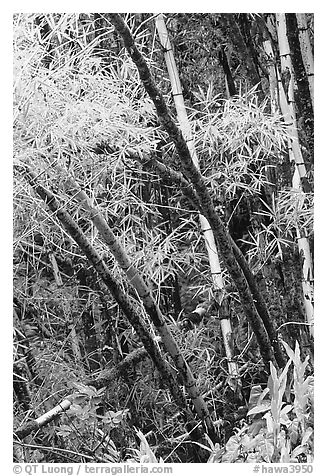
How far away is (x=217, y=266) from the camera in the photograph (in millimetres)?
2184

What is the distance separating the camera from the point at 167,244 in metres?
2.15

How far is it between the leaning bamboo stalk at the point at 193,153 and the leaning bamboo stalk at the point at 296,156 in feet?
0.78

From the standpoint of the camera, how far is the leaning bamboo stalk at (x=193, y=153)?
2141 mm

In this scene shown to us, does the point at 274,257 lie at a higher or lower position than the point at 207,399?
higher

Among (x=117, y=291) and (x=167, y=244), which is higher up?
(x=167, y=244)

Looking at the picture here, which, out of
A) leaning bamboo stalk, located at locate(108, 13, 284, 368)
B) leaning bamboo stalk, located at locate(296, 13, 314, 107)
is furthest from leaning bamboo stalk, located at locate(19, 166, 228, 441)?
leaning bamboo stalk, located at locate(296, 13, 314, 107)

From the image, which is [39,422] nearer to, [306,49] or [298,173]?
[298,173]

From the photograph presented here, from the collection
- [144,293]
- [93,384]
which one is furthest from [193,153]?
[93,384]

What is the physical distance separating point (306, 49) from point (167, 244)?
2.29 ft

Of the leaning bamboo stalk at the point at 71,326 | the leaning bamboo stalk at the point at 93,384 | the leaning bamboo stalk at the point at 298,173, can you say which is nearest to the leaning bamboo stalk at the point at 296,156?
the leaning bamboo stalk at the point at 298,173

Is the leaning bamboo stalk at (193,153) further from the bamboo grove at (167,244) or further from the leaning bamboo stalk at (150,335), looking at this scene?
the leaning bamboo stalk at (150,335)
